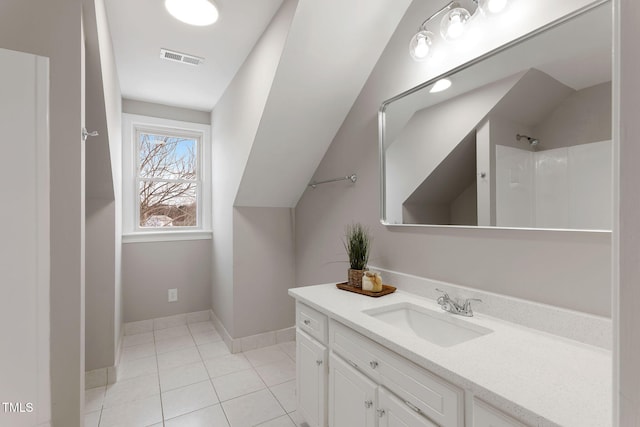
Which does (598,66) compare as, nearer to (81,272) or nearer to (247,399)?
(81,272)

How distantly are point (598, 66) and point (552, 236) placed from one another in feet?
1.97

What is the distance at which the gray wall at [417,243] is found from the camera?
105 centimetres

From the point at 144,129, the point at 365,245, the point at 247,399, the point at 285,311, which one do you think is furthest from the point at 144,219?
the point at 365,245

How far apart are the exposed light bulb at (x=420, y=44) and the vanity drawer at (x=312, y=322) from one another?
4.71 feet

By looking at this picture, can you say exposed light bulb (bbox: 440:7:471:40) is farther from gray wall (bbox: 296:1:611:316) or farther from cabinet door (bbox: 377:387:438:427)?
cabinet door (bbox: 377:387:438:427)

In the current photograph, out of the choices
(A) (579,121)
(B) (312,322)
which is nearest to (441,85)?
(A) (579,121)

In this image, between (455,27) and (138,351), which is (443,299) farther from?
(138,351)

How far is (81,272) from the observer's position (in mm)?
1462

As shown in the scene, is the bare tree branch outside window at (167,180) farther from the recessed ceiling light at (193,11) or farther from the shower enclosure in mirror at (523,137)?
the shower enclosure in mirror at (523,137)

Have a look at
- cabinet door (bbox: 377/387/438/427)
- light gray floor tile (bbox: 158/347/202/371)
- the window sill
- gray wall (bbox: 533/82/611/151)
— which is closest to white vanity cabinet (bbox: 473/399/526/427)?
cabinet door (bbox: 377/387/438/427)

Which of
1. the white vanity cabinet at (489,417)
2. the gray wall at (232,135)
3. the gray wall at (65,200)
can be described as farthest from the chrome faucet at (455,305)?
the gray wall at (65,200)

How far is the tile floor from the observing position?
1864mm

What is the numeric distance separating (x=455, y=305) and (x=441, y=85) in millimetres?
1088

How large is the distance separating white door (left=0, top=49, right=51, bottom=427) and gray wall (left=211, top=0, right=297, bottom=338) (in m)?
1.24
